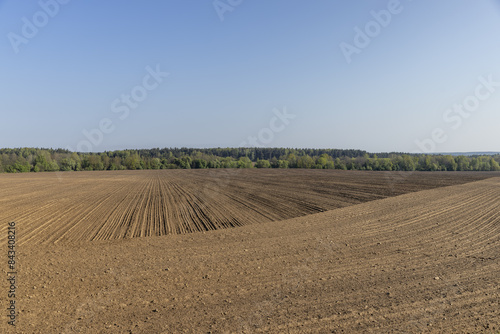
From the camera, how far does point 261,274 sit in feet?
27.2

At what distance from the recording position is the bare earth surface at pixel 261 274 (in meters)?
5.90

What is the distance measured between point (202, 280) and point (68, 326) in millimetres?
3255

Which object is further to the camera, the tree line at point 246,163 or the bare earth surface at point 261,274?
the tree line at point 246,163

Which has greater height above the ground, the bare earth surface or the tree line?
the tree line

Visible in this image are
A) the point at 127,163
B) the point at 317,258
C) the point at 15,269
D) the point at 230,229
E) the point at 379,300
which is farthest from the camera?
the point at 127,163

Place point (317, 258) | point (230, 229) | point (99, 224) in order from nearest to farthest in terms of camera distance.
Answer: point (317, 258), point (230, 229), point (99, 224)

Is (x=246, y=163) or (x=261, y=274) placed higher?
(x=246, y=163)

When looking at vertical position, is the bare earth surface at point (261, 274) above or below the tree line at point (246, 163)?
below

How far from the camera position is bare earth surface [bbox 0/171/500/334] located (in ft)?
19.4

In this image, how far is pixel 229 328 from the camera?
18.6 ft

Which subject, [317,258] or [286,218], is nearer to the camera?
[317,258]

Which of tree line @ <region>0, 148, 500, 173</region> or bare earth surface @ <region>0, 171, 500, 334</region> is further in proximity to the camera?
tree line @ <region>0, 148, 500, 173</region>

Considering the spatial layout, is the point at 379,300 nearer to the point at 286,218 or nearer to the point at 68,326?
the point at 68,326

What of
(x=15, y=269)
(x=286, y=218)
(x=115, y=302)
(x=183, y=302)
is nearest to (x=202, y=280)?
(x=183, y=302)
